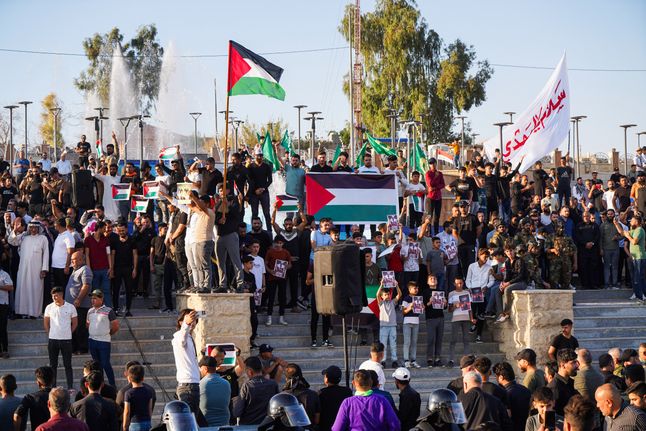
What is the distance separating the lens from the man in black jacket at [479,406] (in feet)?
36.7

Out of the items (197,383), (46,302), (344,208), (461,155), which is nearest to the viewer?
(197,383)

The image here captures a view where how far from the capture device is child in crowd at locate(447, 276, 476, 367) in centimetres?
1920

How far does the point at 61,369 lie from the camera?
58.0 ft

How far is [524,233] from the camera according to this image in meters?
21.3

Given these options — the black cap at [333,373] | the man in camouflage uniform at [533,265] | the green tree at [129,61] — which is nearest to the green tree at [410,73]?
the green tree at [129,61]

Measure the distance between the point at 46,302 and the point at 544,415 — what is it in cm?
1141

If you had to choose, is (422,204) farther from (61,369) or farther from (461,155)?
(461,155)

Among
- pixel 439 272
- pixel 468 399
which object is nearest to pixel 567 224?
pixel 439 272

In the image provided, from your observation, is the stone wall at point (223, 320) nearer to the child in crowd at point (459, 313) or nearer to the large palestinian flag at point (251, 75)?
the large palestinian flag at point (251, 75)

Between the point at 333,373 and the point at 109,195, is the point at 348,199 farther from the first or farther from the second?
the point at 333,373

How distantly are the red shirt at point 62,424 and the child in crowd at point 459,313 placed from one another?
33.3ft

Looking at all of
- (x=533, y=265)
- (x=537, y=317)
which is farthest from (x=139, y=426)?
(x=533, y=265)

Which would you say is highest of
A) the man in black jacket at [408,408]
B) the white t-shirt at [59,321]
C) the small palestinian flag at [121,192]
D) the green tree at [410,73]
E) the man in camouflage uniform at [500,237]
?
the green tree at [410,73]

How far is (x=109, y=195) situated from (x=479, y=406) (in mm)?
13436
